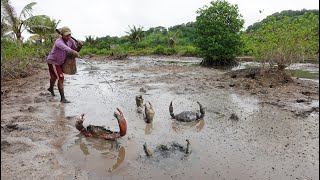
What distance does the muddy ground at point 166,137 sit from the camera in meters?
5.11

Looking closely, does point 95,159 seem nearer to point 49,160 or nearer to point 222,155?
point 49,160

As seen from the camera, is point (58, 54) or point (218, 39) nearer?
point (58, 54)

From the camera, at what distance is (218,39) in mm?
23391

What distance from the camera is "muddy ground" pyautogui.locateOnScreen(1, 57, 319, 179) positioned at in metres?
5.11

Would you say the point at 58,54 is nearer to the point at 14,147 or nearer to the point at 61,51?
the point at 61,51

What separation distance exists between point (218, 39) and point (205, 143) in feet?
58.7

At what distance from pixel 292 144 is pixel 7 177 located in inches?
198

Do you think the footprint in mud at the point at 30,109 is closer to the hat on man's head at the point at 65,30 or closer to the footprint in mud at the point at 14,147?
the hat on man's head at the point at 65,30

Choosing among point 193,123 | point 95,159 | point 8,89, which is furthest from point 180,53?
point 95,159

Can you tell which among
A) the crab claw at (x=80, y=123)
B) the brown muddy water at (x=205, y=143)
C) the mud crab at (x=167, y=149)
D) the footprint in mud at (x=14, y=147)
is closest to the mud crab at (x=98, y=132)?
the crab claw at (x=80, y=123)

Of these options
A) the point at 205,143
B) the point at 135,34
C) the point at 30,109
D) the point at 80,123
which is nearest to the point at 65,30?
the point at 30,109

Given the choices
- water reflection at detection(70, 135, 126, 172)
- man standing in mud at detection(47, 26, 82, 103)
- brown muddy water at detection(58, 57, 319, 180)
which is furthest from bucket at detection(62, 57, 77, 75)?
water reflection at detection(70, 135, 126, 172)

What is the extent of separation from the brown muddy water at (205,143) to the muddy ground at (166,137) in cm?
2

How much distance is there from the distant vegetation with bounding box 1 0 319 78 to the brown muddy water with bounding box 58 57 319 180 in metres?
3.02
